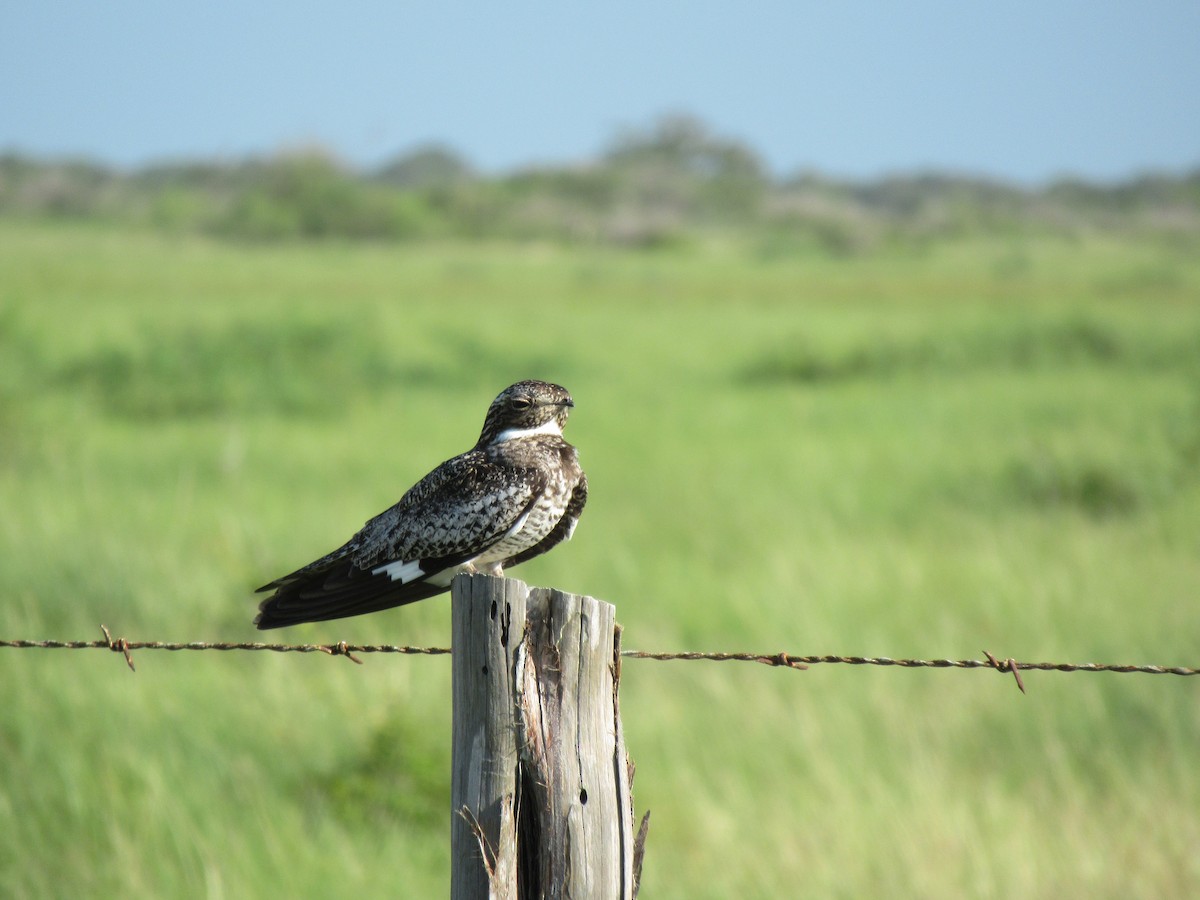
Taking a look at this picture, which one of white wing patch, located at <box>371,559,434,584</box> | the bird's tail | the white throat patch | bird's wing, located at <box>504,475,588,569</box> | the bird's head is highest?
the bird's head

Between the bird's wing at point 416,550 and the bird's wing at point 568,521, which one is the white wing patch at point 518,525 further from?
the bird's wing at point 568,521

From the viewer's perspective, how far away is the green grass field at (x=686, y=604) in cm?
527

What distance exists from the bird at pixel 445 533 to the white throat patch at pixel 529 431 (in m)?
0.09

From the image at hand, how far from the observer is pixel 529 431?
11.3 ft

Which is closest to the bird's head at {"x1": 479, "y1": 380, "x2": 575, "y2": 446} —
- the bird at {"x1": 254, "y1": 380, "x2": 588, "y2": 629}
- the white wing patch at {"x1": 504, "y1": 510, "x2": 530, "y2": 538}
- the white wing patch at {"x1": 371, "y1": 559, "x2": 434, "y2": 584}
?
the bird at {"x1": 254, "y1": 380, "x2": 588, "y2": 629}

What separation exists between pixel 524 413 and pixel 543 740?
1297mm

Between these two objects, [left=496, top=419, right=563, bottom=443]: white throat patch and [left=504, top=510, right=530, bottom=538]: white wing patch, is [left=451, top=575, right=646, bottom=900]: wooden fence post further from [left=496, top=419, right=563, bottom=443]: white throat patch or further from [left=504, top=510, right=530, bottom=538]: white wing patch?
[left=496, top=419, right=563, bottom=443]: white throat patch

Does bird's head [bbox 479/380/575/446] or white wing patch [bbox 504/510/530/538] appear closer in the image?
white wing patch [bbox 504/510/530/538]

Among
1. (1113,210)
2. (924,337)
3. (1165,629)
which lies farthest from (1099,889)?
(1113,210)

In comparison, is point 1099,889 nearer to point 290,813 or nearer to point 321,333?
point 290,813

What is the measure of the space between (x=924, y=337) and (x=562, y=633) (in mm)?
22672

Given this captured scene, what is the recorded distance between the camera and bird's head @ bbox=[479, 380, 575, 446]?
11.2 feet

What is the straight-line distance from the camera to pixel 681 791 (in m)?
6.06

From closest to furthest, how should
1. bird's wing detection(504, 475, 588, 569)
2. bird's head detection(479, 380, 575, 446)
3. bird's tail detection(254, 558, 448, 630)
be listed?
bird's tail detection(254, 558, 448, 630) < bird's wing detection(504, 475, 588, 569) < bird's head detection(479, 380, 575, 446)
